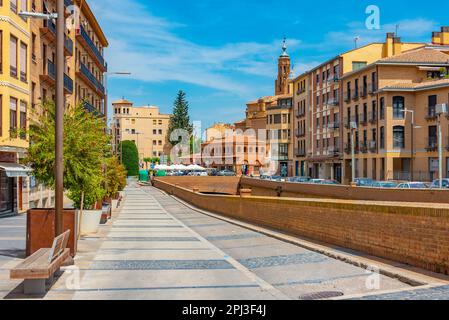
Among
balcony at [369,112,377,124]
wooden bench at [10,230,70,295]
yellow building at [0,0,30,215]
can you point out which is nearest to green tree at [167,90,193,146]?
balcony at [369,112,377,124]

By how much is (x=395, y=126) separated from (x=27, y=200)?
37.9 metres

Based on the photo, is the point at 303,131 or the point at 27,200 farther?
the point at 303,131

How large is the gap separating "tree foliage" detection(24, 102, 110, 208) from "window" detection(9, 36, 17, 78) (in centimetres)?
1545

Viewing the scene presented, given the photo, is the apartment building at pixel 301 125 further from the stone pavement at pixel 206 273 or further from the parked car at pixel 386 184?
the stone pavement at pixel 206 273

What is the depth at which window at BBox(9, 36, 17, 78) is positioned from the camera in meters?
30.2

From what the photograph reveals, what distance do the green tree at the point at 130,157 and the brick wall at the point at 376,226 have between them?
10080cm

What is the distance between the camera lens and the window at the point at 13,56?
30.2m

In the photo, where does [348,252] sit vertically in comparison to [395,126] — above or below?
below

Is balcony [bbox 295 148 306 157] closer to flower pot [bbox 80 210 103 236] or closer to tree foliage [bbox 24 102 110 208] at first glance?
flower pot [bbox 80 210 103 236]

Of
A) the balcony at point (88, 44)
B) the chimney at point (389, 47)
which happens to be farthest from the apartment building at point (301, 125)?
the balcony at point (88, 44)

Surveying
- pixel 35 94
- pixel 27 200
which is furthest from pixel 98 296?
pixel 35 94

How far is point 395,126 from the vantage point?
58688 millimetres

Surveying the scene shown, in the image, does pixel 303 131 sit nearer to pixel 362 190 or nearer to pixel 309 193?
pixel 309 193

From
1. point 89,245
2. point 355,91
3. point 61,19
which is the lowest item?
point 89,245
